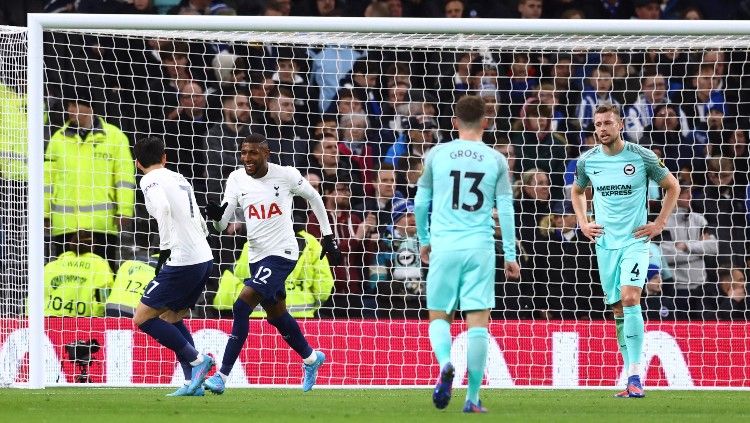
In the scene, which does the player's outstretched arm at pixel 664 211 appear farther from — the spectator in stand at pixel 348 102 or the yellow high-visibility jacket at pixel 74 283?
the yellow high-visibility jacket at pixel 74 283

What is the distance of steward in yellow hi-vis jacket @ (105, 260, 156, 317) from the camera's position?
11891mm

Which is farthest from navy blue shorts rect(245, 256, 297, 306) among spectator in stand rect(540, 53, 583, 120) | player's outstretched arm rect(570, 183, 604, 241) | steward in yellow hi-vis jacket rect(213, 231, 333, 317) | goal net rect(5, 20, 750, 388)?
spectator in stand rect(540, 53, 583, 120)

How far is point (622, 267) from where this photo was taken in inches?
386

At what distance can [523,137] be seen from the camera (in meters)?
13.2

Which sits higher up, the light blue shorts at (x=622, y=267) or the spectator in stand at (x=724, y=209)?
the spectator in stand at (x=724, y=209)

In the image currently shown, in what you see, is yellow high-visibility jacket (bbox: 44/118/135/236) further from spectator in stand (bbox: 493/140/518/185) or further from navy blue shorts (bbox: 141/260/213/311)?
spectator in stand (bbox: 493/140/518/185)

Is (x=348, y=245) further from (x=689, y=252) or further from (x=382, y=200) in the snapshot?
(x=689, y=252)

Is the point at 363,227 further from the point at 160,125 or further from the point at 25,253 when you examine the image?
the point at 25,253

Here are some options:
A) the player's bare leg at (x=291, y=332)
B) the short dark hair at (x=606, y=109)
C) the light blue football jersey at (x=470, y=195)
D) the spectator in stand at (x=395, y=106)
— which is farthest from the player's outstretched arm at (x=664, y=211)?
the spectator in stand at (x=395, y=106)

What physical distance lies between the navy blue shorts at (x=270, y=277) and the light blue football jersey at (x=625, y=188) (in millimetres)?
2427

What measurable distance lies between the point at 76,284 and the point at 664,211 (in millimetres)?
5169

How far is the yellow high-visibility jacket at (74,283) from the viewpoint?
11.8m

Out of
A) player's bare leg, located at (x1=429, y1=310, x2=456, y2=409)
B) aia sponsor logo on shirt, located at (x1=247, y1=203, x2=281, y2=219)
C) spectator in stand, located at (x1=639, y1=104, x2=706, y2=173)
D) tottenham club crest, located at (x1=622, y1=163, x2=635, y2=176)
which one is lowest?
player's bare leg, located at (x1=429, y1=310, x2=456, y2=409)

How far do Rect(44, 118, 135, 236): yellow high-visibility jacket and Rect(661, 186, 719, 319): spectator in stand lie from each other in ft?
17.0
